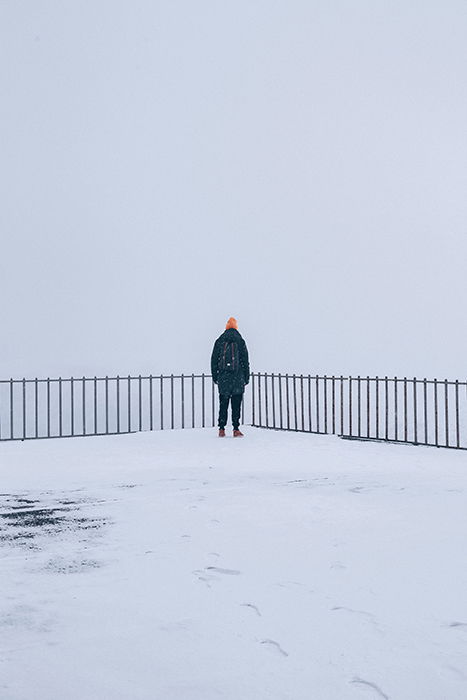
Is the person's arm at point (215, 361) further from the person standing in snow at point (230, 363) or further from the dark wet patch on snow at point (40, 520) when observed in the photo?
the dark wet patch on snow at point (40, 520)

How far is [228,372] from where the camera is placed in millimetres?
13789

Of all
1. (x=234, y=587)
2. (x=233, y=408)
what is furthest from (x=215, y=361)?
(x=234, y=587)

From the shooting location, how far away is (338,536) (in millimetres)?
5949

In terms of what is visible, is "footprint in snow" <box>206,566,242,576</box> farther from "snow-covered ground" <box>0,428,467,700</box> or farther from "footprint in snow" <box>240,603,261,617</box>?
"footprint in snow" <box>240,603,261,617</box>

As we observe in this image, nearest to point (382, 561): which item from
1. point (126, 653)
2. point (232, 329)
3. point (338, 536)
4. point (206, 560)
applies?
point (338, 536)

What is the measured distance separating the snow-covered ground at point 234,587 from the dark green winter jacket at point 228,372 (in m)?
4.63

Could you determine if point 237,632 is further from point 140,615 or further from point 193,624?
point 140,615

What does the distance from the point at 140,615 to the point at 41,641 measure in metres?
0.58

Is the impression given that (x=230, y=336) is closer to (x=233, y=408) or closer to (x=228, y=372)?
(x=228, y=372)

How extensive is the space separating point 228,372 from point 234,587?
30.3ft

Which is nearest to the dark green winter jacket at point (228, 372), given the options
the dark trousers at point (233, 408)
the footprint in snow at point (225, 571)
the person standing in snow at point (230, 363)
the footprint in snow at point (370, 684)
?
the person standing in snow at point (230, 363)

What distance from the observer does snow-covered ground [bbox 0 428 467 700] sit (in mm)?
3309

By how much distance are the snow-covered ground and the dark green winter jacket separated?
4635mm

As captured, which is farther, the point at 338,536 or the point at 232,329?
the point at 232,329
